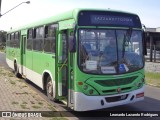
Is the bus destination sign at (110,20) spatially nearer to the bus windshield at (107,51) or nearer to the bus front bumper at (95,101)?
the bus windshield at (107,51)

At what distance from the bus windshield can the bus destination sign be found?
8.1 inches

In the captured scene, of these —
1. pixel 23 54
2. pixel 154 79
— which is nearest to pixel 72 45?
pixel 23 54

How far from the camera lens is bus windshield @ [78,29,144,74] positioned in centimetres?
871

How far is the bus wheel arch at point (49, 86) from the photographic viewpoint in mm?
10434

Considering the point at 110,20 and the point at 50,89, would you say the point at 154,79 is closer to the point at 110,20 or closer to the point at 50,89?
the point at 50,89

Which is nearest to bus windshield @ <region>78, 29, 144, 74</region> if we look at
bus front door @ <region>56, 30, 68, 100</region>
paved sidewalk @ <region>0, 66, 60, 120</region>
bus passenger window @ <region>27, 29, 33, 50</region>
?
bus front door @ <region>56, 30, 68, 100</region>

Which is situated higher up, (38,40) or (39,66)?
(38,40)

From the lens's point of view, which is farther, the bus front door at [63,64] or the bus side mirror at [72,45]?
the bus front door at [63,64]

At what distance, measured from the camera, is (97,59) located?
28.8 feet

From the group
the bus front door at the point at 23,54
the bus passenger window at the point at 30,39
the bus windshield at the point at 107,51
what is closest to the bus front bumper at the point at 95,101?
the bus windshield at the point at 107,51

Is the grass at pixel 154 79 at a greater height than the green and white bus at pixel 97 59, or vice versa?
the green and white bus at pixel 97 59

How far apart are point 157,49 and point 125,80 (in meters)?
16.3

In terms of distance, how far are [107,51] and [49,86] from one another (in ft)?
10.0

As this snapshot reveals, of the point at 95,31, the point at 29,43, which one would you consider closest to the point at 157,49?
the point at 29,43
